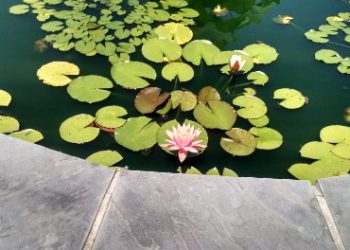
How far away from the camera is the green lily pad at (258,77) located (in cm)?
173

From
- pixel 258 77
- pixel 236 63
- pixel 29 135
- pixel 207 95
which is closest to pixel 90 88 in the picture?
pixel 29 135

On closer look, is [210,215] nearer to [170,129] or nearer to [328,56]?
[170,129]

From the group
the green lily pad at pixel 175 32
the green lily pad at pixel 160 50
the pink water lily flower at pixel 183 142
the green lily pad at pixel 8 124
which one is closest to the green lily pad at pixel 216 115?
the pink water lily flower at pixel 183 142

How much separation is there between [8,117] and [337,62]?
1.51 meters

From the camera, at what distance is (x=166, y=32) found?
1.94 metres

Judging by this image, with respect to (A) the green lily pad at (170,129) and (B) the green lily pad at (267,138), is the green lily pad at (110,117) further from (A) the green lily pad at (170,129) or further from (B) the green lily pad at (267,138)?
(B) the green lily pad at (267,138)

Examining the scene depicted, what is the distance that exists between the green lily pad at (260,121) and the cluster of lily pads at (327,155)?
0.17 meters

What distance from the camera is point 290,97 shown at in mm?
1665

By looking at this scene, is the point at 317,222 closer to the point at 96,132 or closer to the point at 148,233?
the point at 148,233

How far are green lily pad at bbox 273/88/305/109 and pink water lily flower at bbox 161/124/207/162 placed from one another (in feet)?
1.53

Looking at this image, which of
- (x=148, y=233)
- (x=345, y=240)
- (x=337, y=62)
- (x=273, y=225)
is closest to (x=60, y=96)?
(x=148, y=233)

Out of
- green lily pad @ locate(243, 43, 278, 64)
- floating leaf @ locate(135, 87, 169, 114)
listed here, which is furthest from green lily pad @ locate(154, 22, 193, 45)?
floating leaf @ locate(135, 87, 169, 114)

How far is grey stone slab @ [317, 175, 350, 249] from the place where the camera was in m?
Result: 0.98

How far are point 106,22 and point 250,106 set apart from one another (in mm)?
905
